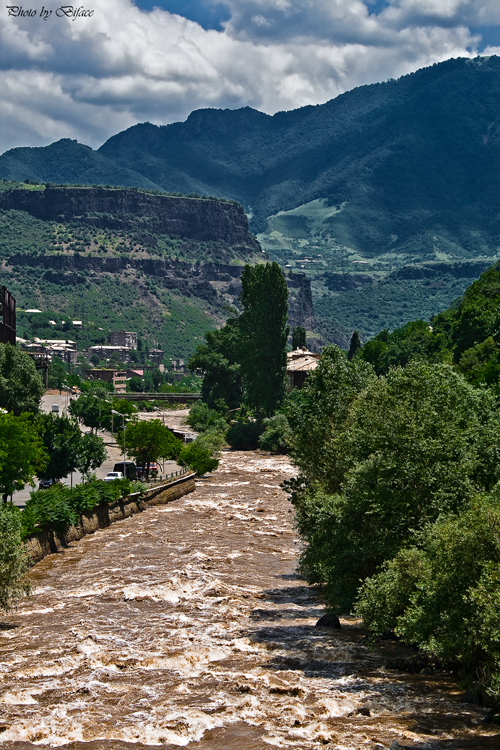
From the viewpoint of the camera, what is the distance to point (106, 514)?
76.4 meters

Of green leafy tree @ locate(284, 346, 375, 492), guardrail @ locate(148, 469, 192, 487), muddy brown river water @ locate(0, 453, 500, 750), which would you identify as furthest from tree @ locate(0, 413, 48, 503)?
guardrail @ locate(148, 469, 192, 487)

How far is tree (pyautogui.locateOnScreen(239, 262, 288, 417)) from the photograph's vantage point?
437 feet

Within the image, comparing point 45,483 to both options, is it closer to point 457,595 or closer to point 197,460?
point 197,460

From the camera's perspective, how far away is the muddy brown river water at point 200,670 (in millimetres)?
31344

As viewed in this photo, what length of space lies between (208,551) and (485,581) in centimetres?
3502

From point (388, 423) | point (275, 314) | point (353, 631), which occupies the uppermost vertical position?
point (275, 314)

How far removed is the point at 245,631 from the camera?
43844mm

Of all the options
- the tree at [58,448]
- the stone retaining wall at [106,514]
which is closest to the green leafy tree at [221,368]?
the stone retaining wall at [106,514]

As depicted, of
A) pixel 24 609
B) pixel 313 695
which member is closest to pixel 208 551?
pixel 24 609

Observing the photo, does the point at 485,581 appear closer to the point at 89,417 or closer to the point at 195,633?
the point at 195,633

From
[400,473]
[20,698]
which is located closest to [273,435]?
[400,473]

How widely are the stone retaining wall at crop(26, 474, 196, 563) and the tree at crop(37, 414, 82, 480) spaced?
484 cm

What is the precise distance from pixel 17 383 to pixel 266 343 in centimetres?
4733

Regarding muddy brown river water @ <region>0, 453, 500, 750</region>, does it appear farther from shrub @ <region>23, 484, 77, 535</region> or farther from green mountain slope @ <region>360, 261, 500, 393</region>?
green mountain slope @ <region>360, 261, 500, 393</region>
